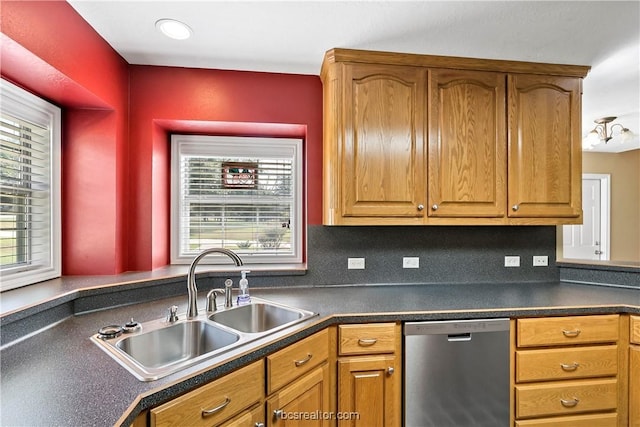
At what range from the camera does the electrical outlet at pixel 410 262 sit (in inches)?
85.7

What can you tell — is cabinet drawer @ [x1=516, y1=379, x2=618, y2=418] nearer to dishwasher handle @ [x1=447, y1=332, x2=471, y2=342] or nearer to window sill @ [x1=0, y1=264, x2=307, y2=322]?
dishwasher handle @ [x1=447, y1=332, x2=471, y2=342]

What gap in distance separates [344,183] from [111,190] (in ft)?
4.38

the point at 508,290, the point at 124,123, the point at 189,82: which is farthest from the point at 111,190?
the point at 508,290

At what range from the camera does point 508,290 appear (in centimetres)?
199

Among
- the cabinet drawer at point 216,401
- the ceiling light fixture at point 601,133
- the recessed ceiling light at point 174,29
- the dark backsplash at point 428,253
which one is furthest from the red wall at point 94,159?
the ceiling light fixture at point 601,133

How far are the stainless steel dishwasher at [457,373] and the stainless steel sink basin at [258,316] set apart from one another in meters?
0.58

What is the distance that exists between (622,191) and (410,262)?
4304mm

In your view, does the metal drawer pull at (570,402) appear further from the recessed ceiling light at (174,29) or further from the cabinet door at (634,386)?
the recessed ceiling light at (174,29)

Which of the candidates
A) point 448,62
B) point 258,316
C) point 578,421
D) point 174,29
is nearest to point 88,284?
point 258,316

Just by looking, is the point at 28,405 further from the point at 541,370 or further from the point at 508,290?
the point at 508,290

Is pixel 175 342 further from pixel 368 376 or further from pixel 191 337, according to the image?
pixel 368 376

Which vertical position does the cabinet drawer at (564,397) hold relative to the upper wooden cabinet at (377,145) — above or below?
below

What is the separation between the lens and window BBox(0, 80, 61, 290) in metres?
1.48

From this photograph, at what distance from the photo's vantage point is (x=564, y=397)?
5.23ft
